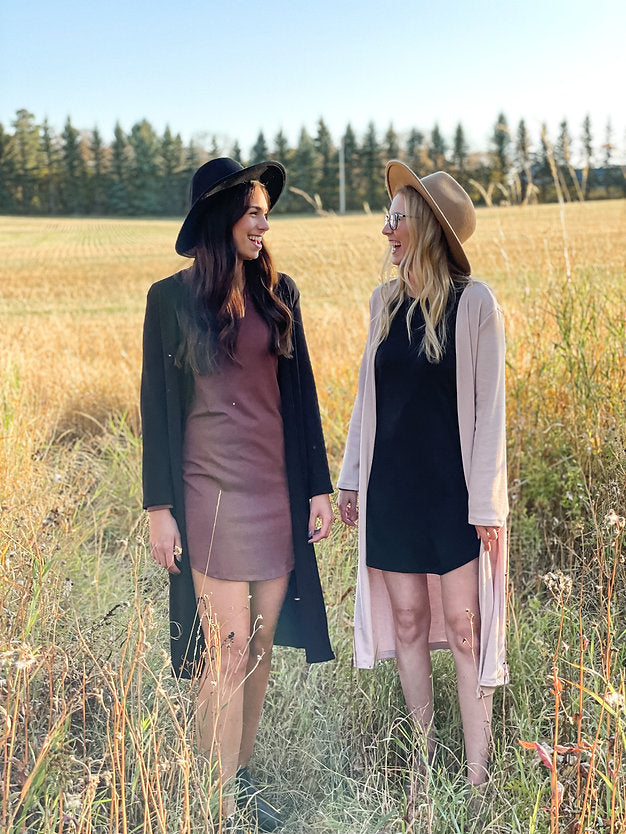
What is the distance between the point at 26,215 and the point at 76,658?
159ft

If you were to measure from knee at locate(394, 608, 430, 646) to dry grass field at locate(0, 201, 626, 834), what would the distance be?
289 millimetres

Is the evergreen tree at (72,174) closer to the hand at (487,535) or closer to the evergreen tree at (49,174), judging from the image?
the evergreen tree at (49,174)

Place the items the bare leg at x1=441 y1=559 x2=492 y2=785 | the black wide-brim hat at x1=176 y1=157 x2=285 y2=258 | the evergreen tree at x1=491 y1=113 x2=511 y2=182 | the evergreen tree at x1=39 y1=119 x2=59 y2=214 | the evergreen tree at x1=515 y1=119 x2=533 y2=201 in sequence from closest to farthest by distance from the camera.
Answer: the black wide-brim hat at x1=176 y1=157 x2=285 y2=258, the bare leg at x1=441 y1=559 x2=492 y2=785, the evergreen tree at x1=515 y1=119 x2=533 y2=201, the evergreen tree at x1=491 y1=113 x2=511 y2=182, the evergreen tree at x1=39 y1=119 x2=59 y2=214

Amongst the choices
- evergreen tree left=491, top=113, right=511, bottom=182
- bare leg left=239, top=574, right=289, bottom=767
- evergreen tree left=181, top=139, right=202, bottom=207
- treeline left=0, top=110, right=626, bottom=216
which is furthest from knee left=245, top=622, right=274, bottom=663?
evergreen tree left=181, top=139, right=202, bottom=207

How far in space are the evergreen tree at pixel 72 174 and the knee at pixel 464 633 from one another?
49828 millimetres

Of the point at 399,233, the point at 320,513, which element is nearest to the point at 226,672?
the point at 320,513

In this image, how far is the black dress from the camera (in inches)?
89.6

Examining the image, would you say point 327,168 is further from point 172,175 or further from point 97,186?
point 97,186

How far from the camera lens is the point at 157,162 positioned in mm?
49219

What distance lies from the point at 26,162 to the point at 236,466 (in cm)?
4620

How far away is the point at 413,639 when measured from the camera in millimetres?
2418

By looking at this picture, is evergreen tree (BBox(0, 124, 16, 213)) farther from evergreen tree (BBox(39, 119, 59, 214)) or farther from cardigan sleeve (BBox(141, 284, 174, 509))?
cardigan sleeve (BBox(141, 284, 174, 509))

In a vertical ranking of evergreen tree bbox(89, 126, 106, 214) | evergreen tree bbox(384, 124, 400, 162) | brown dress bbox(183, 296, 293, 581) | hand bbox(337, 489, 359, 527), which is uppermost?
evergreen tree bbox(384, 124, 400, 162)

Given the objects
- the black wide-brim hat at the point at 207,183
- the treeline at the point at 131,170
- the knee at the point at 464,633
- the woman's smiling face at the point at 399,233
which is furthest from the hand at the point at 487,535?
the treeline at the point at 131,170
